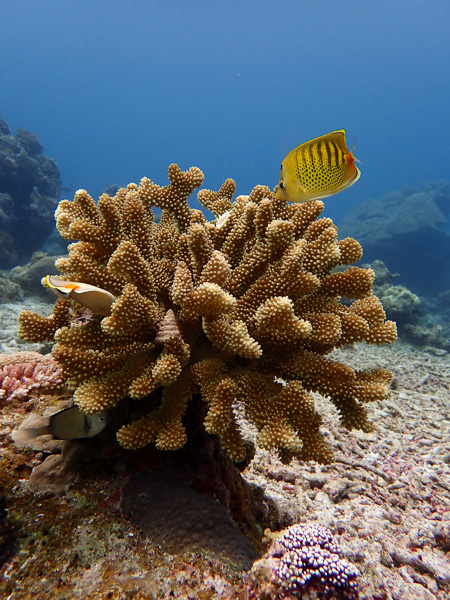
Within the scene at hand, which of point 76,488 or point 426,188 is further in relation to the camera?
point 426,188

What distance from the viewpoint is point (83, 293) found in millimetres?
1782

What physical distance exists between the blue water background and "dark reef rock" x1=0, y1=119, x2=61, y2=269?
99706 mm

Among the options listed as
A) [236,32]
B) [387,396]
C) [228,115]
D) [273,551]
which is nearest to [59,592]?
[273,551]

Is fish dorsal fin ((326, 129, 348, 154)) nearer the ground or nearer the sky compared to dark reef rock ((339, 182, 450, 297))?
nearer the ground

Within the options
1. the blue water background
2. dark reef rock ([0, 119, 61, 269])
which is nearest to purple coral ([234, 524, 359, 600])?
dark reef rock ([0, 119, 61, 269])

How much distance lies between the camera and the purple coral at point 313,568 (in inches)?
61.7

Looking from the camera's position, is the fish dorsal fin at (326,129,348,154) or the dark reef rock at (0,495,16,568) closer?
the dark reef rock at (0,495,16,568)

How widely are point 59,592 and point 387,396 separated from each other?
2062 millimetres

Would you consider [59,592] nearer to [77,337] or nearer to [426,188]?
[77,337]

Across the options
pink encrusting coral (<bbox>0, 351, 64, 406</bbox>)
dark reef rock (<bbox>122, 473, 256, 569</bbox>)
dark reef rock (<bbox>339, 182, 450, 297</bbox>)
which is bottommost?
dark reef rock (<bbox>122, 473, 256, 569</bbox>)

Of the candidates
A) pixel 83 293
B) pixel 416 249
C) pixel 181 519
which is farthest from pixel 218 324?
pixel 416 249

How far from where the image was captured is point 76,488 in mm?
1949

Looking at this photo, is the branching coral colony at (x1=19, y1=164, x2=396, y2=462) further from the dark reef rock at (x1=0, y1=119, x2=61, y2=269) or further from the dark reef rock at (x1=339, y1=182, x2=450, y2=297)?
the dark reef rock at (x1=339, y1=182, x2=450, y2=297)

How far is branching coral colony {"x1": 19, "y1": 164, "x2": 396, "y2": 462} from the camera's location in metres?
1.82
